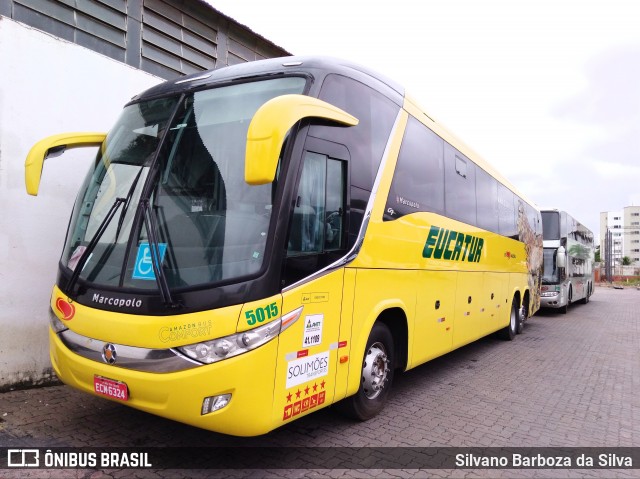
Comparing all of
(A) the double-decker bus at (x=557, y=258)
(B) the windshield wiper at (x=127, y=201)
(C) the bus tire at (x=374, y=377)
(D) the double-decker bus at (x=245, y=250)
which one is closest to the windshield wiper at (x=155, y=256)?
(D) the double-decker bus at (x=245, y=250)

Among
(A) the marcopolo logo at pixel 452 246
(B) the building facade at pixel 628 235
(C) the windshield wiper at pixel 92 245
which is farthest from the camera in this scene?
(B) the building facade at pixel 628 235

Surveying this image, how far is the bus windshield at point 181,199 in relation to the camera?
3441mm

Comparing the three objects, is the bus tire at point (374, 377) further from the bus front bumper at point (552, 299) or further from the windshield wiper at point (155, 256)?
the bus front bumper at point (552, 299)

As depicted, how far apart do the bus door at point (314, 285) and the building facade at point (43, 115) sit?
12.1 feet

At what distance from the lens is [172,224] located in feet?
11.8

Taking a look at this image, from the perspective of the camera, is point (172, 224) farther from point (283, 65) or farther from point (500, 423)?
point (500, 423)

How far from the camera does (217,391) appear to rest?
3.20 meters

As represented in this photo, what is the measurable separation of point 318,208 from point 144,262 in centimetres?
145

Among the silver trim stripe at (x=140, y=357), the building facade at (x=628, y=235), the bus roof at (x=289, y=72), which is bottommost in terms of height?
the silver trim stripe at (x=140, y=357)

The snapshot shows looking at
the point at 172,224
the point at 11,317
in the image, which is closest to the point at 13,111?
the point at 11,317

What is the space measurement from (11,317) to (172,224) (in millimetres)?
3095

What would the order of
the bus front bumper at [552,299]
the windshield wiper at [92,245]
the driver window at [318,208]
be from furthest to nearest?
the bus front bumper at [552,299] < the windshield wiper at [92,245] < the driver window at [318,208]

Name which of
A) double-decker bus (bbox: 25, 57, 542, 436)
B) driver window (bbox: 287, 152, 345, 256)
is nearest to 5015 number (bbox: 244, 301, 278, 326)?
double-decker bus (bbox: 25, 57, 542, 436)

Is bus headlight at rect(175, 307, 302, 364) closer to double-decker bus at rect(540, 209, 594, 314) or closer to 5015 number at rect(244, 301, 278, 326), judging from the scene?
5015 number at rect(244, 301, 278, 326)
